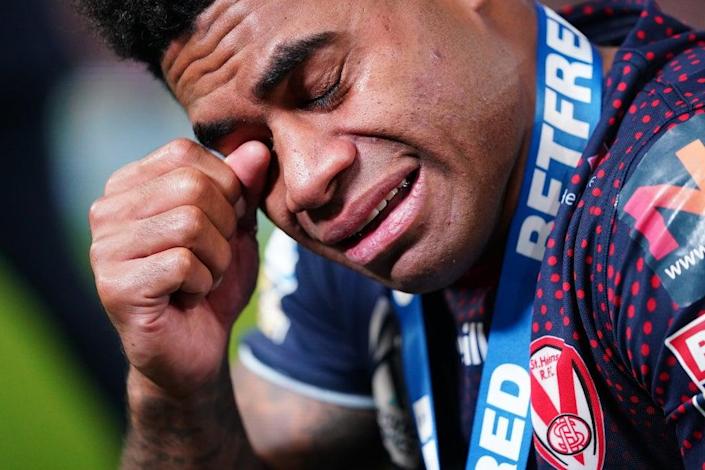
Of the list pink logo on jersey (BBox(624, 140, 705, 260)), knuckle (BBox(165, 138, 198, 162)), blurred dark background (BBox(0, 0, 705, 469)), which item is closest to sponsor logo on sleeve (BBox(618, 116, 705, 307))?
pink logo on jersey (BBox(624, 140, 705, 260))

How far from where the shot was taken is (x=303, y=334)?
1708 mm

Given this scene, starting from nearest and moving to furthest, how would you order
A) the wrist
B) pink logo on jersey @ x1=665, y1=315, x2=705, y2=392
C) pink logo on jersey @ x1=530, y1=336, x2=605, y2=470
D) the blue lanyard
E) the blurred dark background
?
pink logo on jersey @ x1=665, y1=315, x2=705, y2=392 < pink logo on jersey @ x1=530, y1=336, x2=605, y2=470 < the blue lanyard < the wrist < the blurred dark background

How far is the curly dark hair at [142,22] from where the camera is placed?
109 cm

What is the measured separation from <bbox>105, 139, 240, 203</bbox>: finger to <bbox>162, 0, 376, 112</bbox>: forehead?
Result: 4.5 inches

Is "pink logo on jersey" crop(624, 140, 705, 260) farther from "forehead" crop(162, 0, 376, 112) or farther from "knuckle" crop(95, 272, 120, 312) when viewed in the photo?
"knuckle" crop(95, 272, 120, 312)

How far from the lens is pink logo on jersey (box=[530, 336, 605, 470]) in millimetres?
1002

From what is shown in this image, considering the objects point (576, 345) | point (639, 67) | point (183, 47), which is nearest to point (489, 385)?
point (576, 345)

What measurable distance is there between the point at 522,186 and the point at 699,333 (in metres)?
0.32

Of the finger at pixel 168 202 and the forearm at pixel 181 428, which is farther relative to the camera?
the forearm at pixel 181 428

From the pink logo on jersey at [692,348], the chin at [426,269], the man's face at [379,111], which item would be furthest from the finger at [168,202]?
the pink logo on jersey at [692,348]

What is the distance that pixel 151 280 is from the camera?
117 cm

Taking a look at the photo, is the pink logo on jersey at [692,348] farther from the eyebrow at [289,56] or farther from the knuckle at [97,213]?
the knuckle at [97,213]

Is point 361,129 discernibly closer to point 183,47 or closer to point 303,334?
point 183,47

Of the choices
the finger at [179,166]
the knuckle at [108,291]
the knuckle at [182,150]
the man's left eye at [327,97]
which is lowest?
the knuckle at [108,291]
